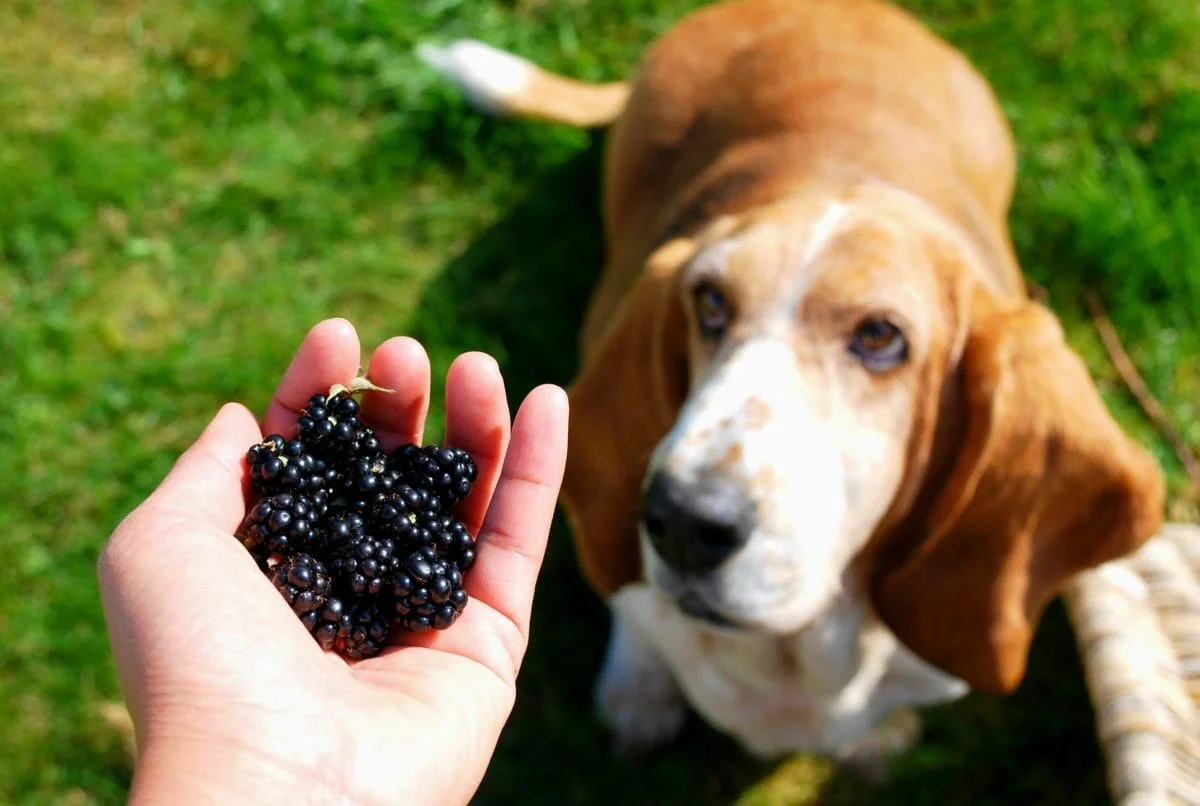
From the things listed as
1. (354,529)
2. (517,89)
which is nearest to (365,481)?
(354,529)

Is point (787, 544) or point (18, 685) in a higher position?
point (787, 544)

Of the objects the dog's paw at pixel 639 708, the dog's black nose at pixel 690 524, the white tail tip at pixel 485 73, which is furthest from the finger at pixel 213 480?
the white tail tip at pixel 485 73

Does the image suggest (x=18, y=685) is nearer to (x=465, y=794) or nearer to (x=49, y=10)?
(x=465, y=794)

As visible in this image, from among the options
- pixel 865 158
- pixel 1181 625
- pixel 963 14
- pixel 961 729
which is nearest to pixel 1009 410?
pixel 865 158

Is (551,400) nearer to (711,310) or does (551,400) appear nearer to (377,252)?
(711,310)

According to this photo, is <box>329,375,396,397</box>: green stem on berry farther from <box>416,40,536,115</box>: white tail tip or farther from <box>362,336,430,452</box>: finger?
<box>416,40,536,115</box>: white tail tip

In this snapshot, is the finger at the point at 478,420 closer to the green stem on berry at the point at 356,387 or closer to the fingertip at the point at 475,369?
the fingertip at the point at 475,369
